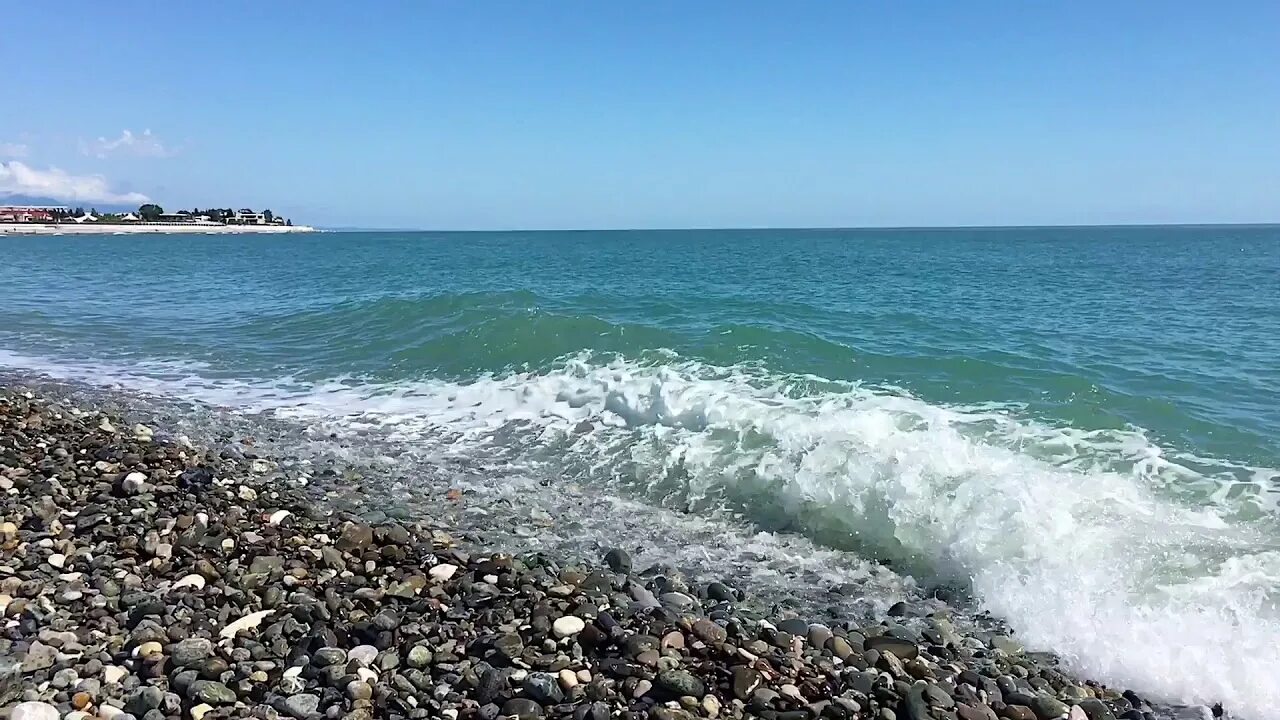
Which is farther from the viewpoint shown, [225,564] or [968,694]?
[225,564]

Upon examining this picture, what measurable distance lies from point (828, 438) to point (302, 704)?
6.52 meters

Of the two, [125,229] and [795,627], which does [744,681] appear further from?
[125,229]

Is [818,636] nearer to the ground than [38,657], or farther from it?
nearer to the ground

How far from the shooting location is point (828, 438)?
9.03 m

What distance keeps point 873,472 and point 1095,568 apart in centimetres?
231

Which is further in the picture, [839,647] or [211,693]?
[839,647]

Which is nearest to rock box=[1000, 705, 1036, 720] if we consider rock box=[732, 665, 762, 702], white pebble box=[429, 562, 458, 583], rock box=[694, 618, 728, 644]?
rock box=[732, 665, 762, 702]

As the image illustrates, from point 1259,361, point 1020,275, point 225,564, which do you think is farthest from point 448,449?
point 1020,275

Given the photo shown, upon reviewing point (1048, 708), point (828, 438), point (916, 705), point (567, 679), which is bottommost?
point (1048, 708)

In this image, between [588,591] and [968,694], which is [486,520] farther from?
[968,694]

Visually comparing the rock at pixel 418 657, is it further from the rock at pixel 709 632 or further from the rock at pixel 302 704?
the rock at pixel 709 632

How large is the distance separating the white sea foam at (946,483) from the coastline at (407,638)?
0.71 metres

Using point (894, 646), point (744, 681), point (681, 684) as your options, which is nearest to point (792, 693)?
point (744, 681)

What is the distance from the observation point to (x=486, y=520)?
7176 mm
